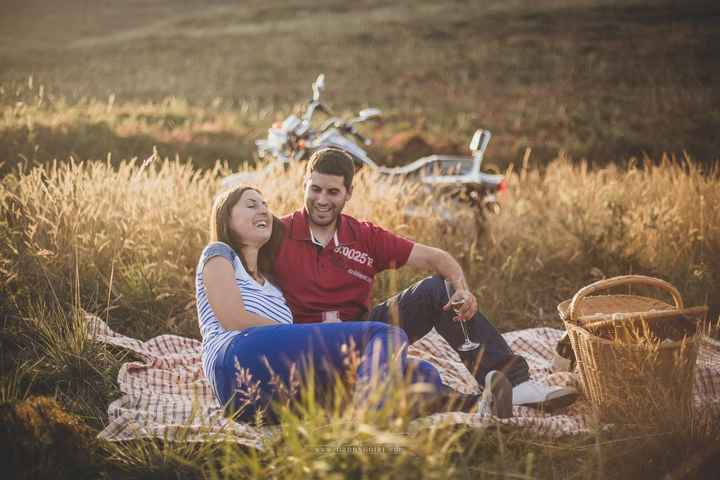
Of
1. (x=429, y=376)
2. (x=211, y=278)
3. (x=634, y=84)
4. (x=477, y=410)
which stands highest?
(x=634, y=84)

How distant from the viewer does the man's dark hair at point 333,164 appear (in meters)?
3.72

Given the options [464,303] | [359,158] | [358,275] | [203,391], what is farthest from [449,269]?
[359,158]

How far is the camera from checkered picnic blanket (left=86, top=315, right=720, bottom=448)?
2.98 metres

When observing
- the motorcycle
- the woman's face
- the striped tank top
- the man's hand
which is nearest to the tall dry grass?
the motorcycle

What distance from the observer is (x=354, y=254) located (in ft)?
12.6

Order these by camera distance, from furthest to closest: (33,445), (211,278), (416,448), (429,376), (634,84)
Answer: (634,84), (211,278), (429,376), (33,445), (416,448)

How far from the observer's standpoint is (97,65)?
19.5 m

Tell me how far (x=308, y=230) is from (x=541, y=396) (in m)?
1.46

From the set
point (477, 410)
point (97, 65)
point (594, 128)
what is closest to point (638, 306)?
point (477, 410)

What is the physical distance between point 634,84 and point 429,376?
17597 mm

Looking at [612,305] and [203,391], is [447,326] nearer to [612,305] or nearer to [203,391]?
[612,305]

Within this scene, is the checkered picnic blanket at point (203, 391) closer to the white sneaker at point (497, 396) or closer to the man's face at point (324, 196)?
the white sneaker at point (497, 396)

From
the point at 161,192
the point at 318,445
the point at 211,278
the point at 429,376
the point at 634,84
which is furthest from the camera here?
the point at 634,84

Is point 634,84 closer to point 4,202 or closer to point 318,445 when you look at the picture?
point 4,202
